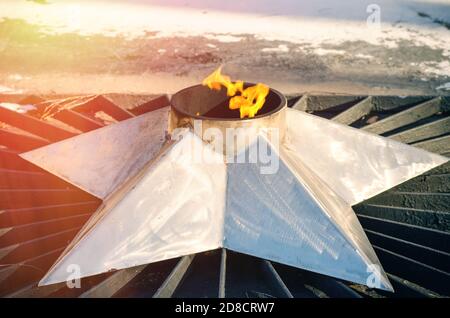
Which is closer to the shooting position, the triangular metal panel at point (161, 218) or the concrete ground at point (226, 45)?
the triangular metal panel at point (161, 218)

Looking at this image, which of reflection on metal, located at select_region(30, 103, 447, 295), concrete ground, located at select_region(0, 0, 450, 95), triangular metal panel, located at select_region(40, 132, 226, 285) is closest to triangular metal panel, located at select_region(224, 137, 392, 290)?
reflection on metal, located at select_region(30, 103, 447, 295)

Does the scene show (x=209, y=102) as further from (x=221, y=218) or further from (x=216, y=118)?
(x=221, y=218)

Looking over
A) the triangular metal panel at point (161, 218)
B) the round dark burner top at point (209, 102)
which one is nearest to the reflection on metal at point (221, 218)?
the triangular metal panel at point (161, 218)

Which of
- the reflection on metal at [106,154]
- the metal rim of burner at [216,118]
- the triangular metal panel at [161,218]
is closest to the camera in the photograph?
the triangular metal panel at [161,218]

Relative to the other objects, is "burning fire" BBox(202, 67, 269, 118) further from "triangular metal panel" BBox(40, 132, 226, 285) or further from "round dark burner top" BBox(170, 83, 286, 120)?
"triangular metal panel" BBox(40, 132, 226, 285)

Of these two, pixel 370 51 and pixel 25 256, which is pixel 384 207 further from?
pixel 370 51

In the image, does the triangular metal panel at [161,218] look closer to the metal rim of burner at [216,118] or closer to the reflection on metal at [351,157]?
the metal rim of burner at [216,118]

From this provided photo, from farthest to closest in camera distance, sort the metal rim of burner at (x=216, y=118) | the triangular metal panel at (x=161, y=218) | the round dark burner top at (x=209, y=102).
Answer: the round dark burner top at (x=209, y=102), the metal rim of burner at (x=216, y=118), the triangular metal panel at (x=161, y=218)

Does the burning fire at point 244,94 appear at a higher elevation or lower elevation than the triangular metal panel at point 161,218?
higher
